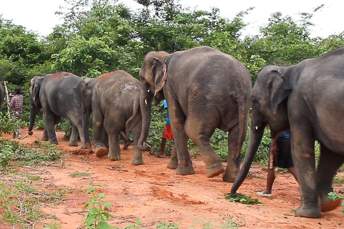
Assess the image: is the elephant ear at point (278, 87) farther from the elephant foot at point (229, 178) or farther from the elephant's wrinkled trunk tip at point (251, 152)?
the elephant foot at point (229, 178)

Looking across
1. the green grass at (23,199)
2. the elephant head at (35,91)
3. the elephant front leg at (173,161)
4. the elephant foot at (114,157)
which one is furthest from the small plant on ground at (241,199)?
the elephant head at (35,91)

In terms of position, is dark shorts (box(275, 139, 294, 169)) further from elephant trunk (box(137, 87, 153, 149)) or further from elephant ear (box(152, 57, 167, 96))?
elephant trunk (box(137, 87, 153, 149))

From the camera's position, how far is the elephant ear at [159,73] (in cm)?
923

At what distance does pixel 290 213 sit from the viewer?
6133 mm

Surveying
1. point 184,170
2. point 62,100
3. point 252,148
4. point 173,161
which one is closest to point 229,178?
point 184,170

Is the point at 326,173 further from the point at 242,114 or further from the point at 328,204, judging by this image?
the point at 242,114

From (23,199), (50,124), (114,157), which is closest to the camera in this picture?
(23,199)

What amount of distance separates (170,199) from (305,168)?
1550mm

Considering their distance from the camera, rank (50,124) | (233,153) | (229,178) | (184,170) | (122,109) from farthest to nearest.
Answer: (50,124)
(122,109)
(184,170)
(229,178)
(233,153)

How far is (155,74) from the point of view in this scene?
9.68 m

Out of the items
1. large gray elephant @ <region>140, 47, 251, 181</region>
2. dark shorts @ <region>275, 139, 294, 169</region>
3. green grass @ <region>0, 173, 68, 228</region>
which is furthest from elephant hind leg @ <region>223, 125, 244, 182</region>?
green grass @ <region>0, 173, 68, 228</region>

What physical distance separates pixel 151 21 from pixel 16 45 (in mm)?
6121

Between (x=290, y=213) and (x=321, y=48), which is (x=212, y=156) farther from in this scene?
(x=321, y=48)

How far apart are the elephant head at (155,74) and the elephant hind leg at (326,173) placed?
3.49m
